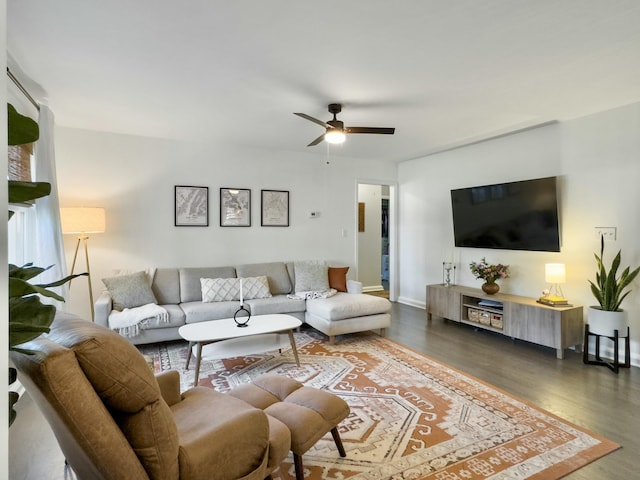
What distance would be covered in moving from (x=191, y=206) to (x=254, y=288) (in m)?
1.42

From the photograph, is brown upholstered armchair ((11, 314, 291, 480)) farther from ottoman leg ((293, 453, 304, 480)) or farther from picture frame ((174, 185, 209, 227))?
picture frame ((174, 185, 209, 227))

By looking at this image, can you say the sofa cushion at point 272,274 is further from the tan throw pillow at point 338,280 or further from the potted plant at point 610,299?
the potted plant at point 610,299

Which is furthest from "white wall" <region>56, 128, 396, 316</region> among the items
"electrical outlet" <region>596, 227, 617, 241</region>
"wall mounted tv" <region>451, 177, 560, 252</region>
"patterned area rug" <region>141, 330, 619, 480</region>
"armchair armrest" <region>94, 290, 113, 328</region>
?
"electrical outlet" <region>596, 227, 617, 241</region>

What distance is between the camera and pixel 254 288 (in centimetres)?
456

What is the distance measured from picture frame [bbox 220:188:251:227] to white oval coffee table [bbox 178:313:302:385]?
1.94m

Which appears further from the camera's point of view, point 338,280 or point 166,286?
point 338,280

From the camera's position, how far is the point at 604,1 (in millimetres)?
1927

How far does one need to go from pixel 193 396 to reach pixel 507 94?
337 cm

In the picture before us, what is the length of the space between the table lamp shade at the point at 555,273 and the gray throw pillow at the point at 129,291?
426cm

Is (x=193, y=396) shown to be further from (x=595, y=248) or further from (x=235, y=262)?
(x=595, y=248)

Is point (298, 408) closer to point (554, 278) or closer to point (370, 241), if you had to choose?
point (554, 278)

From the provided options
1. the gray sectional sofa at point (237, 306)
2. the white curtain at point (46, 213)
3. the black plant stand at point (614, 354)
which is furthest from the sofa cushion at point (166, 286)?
the black plant stand at point (614, 354)

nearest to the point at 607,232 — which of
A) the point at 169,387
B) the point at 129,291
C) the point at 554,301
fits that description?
the point at 554,301

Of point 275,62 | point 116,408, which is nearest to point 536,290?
point 275,62
